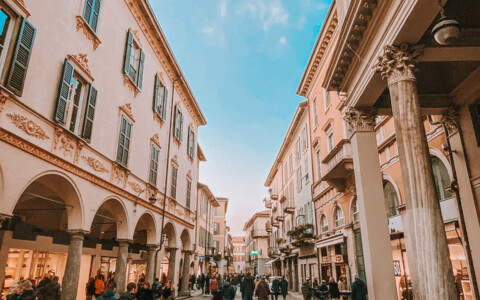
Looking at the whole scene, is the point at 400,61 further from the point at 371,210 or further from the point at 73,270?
the point at 73,270

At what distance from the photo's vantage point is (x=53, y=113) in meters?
9.14

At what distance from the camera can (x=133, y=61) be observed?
15039 millimetres

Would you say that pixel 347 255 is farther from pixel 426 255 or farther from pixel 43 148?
pixel 43 148

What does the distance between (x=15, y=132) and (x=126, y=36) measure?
7720 millimetres

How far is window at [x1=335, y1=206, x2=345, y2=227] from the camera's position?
1938cm

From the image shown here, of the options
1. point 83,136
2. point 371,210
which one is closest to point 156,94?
point 83,136

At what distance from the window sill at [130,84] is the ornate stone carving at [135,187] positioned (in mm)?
3871

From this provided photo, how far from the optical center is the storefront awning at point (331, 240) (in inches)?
723

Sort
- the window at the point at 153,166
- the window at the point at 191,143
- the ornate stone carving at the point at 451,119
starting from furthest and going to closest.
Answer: the window at the point at 191,143 < the window at the point at 153,166 < the ornate stone carving at the point at 451,119

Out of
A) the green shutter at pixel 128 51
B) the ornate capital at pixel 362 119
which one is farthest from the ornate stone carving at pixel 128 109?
the ornate capital at pixel 362 119

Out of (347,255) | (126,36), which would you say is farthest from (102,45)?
(347,255)

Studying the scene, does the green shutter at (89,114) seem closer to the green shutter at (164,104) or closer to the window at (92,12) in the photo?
the window at (92,12)

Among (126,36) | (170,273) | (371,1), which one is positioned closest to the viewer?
(371,1)

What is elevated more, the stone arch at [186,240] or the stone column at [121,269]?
the stone arch at [186,240]
